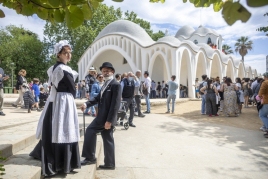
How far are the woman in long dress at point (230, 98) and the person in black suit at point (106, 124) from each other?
755 centimetres

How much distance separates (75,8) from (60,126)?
162 centimetres

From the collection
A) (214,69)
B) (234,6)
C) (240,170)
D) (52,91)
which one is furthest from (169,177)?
(214,69)

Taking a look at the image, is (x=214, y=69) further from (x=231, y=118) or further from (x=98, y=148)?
(x=98, y=148)

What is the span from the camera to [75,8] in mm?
1600

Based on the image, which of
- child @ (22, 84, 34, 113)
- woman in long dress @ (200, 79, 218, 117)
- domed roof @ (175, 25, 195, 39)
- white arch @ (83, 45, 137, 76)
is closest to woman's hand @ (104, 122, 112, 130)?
child @ (22, 84, 34, 113)

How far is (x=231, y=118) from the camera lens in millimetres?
9414

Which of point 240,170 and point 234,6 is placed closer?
point 234,6

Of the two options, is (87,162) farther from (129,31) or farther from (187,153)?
(129,31)

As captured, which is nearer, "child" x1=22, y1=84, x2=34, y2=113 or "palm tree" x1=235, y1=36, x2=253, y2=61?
"child" x1=22, y1=84, x2=34, y2=113

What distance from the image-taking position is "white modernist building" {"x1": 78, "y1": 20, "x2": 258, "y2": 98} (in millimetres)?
20048

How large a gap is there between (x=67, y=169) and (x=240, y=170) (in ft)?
9.67

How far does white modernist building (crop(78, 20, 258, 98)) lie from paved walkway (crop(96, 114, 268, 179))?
1324cm

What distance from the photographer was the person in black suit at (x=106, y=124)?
339cm

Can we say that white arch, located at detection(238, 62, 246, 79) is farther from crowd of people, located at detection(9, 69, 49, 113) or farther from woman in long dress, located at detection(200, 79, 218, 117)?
crowd of people, located at detection(9, 69, 49, 113)
